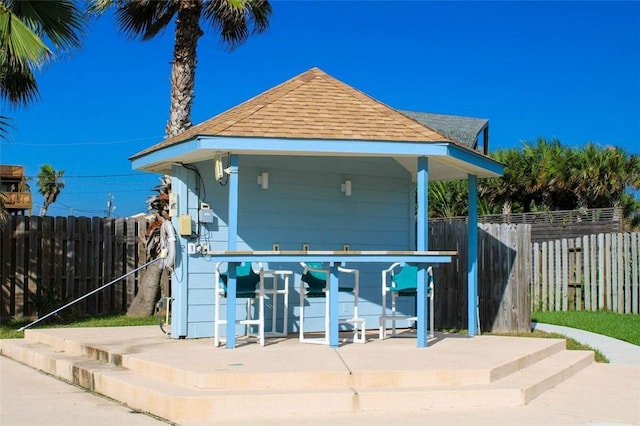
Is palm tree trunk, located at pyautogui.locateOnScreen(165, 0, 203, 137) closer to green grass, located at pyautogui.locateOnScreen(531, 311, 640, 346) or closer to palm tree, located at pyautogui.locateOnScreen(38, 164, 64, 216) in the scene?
green grass, located at pyautogui.locateOnScreen(531, 311, 640, 346)

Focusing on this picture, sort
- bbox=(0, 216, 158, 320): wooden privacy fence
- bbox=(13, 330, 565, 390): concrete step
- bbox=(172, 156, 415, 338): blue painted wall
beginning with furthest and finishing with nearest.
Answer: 1. bbox=(0, 216, 158, 320): wooden privacy fence
2. bbox=(172, 156, 415, 338): blue painted wall
3. bbox=(13, 330, 565, 390): concrete step

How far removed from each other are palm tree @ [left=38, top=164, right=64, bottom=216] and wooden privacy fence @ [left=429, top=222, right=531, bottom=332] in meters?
43.4

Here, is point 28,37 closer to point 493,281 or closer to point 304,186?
point 304,186

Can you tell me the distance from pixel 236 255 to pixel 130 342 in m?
2.20

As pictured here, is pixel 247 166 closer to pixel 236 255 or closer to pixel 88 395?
pixel 236 255

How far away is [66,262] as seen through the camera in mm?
14680

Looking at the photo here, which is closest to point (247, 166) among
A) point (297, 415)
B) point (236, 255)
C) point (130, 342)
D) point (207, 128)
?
point (207, 128)

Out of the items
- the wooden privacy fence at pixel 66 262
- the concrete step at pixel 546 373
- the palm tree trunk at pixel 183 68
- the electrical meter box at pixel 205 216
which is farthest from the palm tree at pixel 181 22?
the concrete step at pixel 546 373

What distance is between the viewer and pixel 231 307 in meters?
8.95

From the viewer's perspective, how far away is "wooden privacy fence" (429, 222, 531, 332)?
12.7m

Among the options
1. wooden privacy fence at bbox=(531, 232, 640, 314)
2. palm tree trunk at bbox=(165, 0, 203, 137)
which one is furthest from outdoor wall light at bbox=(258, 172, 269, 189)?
wooden privacy fence at bbox=(531, 232, 640, 314)

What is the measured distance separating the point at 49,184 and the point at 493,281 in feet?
148

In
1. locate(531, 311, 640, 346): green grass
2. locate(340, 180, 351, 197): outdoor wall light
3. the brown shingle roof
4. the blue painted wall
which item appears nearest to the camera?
the brown shingle roof

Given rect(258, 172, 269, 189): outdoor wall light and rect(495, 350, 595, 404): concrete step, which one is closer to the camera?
rect(495, 350, 595, 404): concrete step
